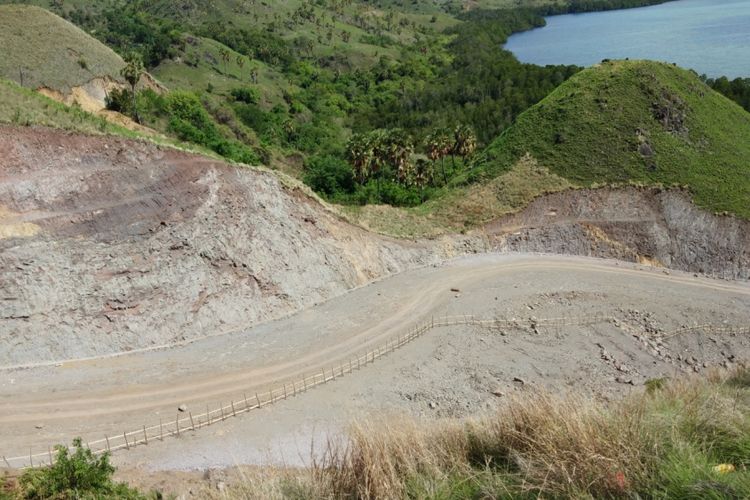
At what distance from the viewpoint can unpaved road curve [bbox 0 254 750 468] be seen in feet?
77.2

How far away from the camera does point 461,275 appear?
4138 cm

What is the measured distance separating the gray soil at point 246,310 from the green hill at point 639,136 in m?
11.6

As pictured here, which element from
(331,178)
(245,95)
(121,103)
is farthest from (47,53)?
(245,95)

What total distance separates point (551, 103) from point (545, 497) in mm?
58523

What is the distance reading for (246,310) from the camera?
32.9 meters

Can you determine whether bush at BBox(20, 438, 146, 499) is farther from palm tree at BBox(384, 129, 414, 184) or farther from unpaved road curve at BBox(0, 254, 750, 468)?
palm tree at BBox(384, 129, 414, 184)

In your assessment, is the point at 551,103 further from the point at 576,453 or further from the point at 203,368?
the point at 576,453

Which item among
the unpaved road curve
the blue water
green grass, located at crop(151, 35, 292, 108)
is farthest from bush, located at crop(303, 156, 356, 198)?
the blue water

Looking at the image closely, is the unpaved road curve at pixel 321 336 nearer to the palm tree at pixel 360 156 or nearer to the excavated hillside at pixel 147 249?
the excavated hillside at pixel 147 249

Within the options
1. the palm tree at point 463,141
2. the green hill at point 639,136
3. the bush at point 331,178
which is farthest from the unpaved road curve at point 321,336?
the palm tree at point 463,141

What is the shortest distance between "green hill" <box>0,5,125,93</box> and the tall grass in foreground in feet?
186

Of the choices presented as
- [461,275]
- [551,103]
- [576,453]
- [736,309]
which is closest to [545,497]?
[576,453]

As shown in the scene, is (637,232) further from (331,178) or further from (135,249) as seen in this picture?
(135,249)

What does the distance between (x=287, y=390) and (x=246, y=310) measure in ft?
25.9
